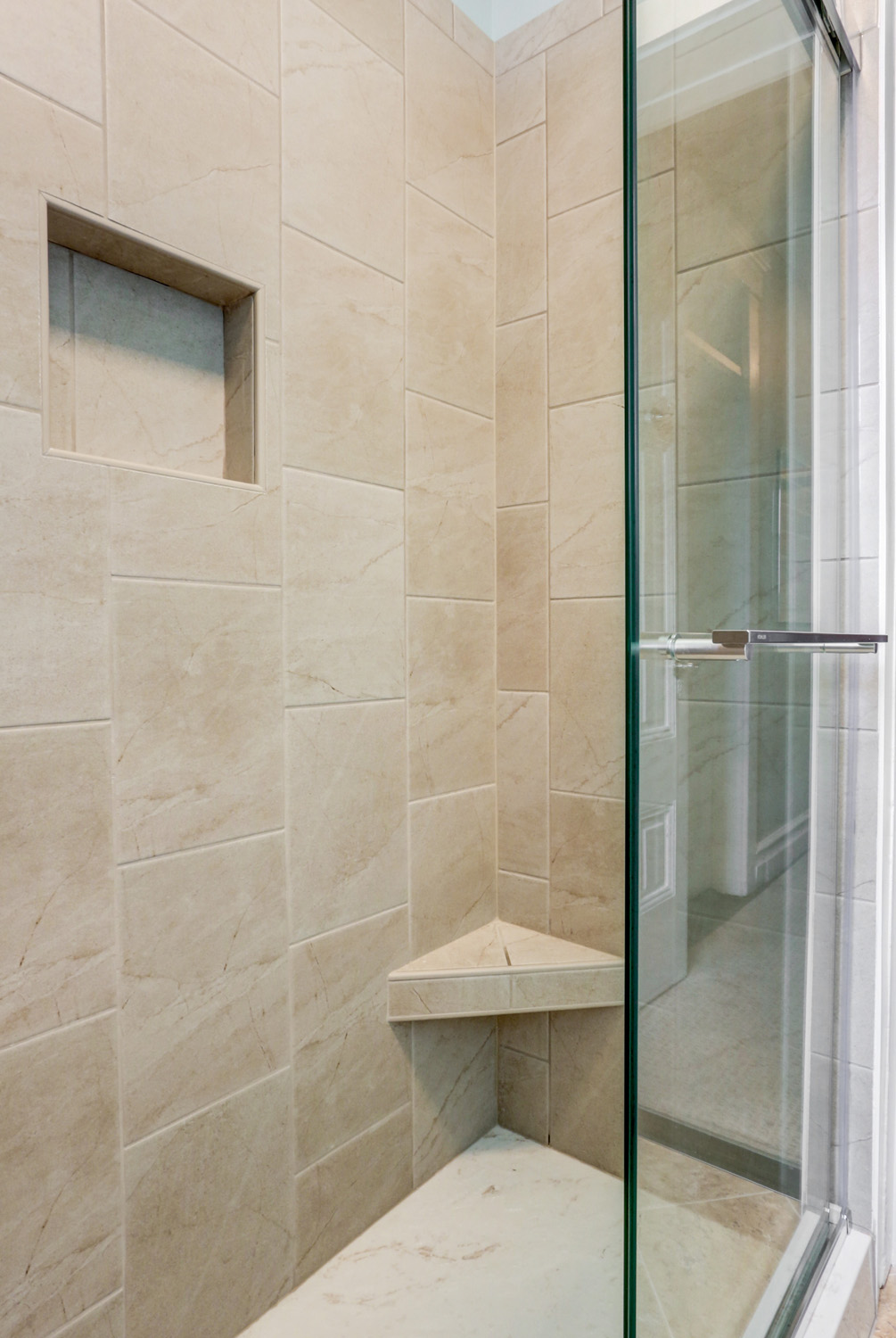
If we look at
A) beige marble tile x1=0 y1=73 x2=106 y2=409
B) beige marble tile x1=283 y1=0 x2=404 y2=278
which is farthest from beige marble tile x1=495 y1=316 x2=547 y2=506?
beige marble tile x1=0 y1=73 x2=106 y2=409

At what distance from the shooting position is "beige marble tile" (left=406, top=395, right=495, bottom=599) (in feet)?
4.46

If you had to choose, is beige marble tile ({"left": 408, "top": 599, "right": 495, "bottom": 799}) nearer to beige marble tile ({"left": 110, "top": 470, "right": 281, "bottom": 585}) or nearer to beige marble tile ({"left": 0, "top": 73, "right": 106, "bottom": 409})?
beige marble tile ({"left": 110, "top": 470, "right": 281, "bottom": 585})

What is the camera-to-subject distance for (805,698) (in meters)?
0.91

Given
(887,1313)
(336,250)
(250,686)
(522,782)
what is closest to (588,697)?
(522,782)

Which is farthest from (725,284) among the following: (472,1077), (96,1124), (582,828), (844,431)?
(472,1077)

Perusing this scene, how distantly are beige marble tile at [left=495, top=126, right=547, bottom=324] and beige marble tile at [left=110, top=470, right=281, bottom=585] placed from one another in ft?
2.33

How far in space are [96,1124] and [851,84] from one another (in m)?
1.59

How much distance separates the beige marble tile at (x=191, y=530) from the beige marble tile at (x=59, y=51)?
413 millimetres

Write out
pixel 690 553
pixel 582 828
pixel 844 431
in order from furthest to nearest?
1. pixel 582 828
2. pixel 844 431
3. pixel 690 553

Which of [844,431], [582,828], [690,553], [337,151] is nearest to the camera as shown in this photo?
[690,553]

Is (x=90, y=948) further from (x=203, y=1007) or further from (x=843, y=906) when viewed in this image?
(x=843, y=906)

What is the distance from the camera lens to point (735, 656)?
0.64 meters

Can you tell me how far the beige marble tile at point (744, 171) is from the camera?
68 centimetres

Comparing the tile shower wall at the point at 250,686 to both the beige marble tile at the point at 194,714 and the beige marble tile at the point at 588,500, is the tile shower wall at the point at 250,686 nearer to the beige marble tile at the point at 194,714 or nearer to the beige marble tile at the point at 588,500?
the beige marble tile at the point at 194,714
